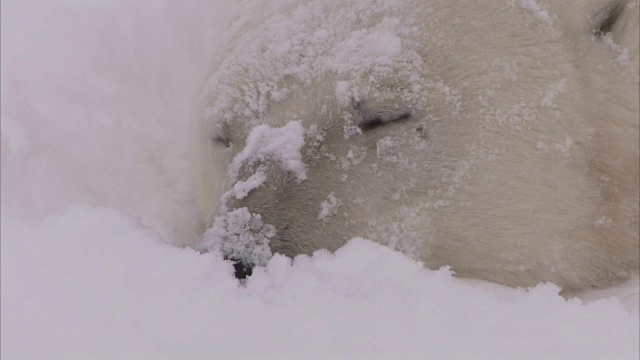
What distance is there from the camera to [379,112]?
2.17m

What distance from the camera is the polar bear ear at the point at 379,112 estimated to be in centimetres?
216

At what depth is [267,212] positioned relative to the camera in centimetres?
214

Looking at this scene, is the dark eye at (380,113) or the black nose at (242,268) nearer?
the black nose at (242,268)

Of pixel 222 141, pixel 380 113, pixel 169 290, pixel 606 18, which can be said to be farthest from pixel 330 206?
pixel 606 18

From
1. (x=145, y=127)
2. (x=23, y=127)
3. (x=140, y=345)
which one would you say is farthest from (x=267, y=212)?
(x=23, y=127)

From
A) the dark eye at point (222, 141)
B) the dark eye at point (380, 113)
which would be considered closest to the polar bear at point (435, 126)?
the dark eye at point (380, 113)

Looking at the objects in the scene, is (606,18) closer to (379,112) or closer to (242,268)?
(379,112)

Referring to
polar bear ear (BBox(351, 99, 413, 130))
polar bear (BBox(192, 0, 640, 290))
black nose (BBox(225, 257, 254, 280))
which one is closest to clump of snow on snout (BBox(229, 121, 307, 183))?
polar bear (BBox(192, 0, 640, 290))

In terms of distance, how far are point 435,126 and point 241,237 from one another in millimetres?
795

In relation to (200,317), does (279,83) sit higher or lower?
higher

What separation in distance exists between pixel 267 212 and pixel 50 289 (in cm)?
74

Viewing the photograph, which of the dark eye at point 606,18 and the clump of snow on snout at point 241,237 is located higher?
the dark eye at point 606,18

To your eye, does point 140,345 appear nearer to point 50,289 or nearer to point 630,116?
point 50,289

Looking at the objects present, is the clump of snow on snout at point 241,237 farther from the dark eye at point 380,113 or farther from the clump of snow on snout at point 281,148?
the dark eye at point 380,113
